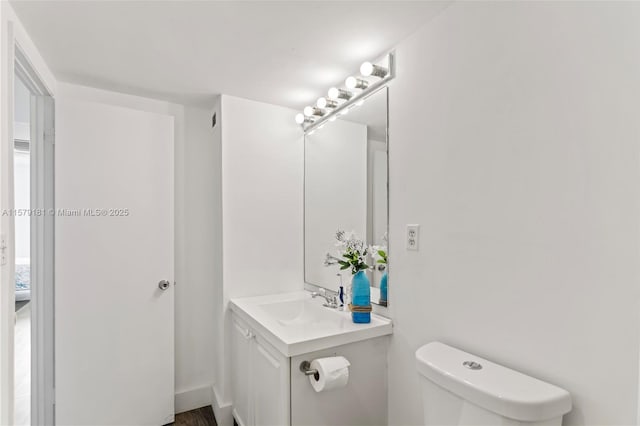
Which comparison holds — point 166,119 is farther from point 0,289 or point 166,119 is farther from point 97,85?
point 0,289

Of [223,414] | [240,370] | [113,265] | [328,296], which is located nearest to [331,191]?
[328,296]

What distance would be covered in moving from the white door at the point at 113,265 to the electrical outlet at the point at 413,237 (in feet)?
4.97

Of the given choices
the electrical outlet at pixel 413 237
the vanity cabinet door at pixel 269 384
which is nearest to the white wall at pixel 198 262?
the vanity cabinet door at pixel 269 384

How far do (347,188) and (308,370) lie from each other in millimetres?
1024

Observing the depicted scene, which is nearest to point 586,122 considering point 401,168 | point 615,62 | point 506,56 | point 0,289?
point 615,62

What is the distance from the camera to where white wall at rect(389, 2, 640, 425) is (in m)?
0.85

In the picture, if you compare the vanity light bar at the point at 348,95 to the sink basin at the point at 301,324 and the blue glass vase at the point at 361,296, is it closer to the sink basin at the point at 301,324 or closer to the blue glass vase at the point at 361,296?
the blue glass vase at the point at 361,296

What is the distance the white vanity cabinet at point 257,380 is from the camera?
4.56 feet

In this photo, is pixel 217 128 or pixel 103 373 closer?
pixel 103 373

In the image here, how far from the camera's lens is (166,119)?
7.10 ft

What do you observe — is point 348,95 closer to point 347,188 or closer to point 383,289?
point 347,188

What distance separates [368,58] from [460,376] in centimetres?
146

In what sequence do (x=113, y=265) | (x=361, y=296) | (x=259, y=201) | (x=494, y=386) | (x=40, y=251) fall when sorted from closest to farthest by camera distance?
1. (x=494, y=386)
2. (x=361, y=296)
3. (x=40, y=251)
4. (x=113, y=265)
5. (x=259, y=201)

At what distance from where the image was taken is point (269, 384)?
4.96 feet
